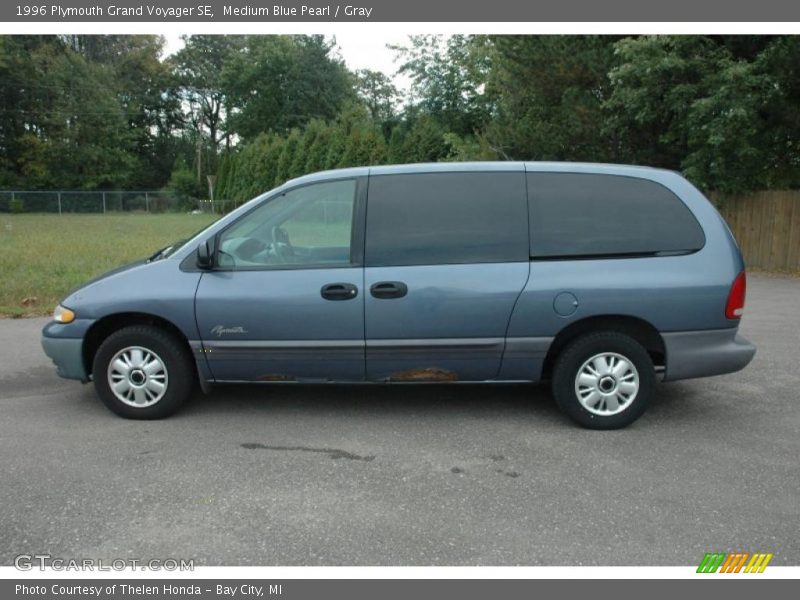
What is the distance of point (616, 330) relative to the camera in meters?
4.84

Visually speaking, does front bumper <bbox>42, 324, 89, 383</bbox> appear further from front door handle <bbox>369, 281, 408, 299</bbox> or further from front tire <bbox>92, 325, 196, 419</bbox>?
front door handle <bbox>369, 281, 408, 299</bbox>

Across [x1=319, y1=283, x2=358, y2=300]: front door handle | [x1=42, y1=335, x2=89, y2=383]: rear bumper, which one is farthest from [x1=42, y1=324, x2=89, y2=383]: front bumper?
[x1=319, y1=283, x2=358, y2=300]: front door handle

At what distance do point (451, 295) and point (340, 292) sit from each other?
76cm

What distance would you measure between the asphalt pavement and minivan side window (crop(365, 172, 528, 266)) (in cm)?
122

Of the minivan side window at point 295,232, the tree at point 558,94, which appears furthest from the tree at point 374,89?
the minivan side window at point 295,232

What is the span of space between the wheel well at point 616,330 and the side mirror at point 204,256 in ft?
8.05

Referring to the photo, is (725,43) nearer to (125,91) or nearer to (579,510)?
(579,510)

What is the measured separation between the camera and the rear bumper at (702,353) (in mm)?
4707

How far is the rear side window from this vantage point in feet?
15.5

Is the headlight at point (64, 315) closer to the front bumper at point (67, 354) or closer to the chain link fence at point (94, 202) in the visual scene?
the front bumper at point (67, 354)

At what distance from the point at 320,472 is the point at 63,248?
15989 mm
